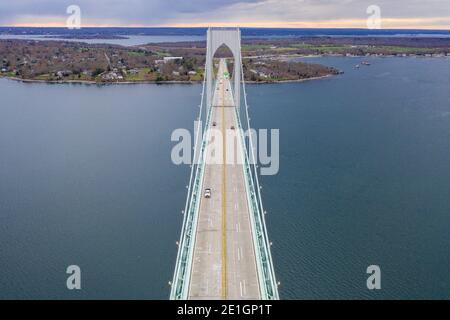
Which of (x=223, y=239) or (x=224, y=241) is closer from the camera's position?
(x=224, y=241)

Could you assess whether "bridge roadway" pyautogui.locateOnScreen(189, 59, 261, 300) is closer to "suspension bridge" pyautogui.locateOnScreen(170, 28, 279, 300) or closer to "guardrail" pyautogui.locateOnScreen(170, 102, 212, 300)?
"suspension bridge" pyautogui.locateOnScreen(170, 28, 279, 300)

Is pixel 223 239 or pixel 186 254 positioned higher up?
pixel 223 239

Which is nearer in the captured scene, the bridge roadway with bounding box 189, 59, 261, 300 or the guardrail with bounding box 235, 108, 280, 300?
the guardrail with bounding box 235, 108, 280, 300

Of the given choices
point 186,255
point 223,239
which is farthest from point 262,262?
point 186,255

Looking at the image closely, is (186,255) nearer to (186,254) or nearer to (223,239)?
(186,254)

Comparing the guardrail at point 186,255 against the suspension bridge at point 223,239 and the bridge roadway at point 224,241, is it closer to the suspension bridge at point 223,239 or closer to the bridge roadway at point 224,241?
the suspension bridge at point 223,239

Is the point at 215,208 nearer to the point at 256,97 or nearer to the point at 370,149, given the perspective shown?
the point at 370,149

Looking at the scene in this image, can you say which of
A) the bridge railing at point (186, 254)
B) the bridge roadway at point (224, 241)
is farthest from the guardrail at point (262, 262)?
→ the bridge railing at point (186, 254)

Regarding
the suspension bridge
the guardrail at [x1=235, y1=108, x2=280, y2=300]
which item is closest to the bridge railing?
the suspension bridge

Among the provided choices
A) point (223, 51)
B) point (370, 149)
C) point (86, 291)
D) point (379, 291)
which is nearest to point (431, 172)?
point (370, 149)

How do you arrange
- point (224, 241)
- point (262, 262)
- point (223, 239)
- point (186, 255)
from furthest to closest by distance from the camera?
point (223, 239)
point (224, 241)
point (186, 255)
point (262, 262)
